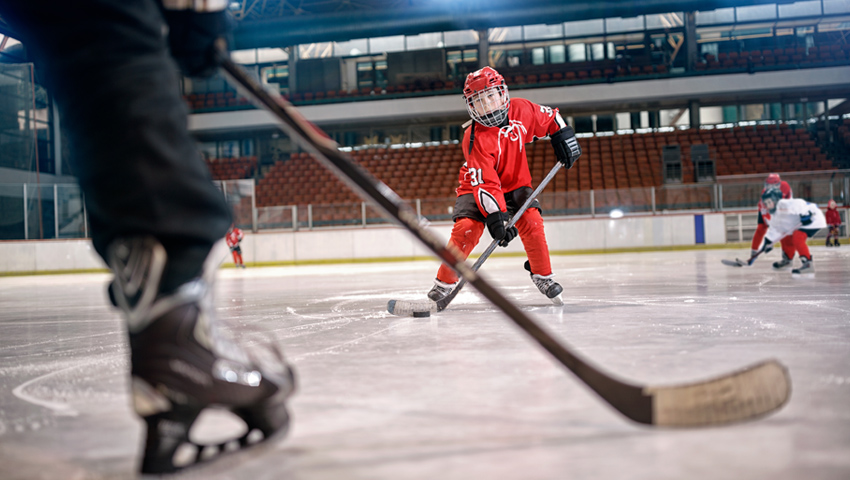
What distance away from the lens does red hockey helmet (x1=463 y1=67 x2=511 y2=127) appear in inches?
116

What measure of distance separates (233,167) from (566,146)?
16570 mm

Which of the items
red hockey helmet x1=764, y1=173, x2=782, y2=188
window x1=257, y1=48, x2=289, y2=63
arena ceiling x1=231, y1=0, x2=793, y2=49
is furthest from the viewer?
window x1=257, y1=48, x2=289, y2=63

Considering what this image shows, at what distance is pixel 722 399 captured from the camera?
0.98m

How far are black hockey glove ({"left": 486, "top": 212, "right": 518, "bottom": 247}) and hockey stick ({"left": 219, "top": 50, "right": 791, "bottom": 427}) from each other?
1705 mm

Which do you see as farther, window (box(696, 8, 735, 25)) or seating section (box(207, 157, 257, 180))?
window (box(696, 8, 735, 25))

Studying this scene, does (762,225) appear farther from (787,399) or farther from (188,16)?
(188,16)

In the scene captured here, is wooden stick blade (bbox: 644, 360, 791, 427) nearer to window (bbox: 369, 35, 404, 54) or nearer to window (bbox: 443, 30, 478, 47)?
window (bbox: 443, 30, 478, 47)

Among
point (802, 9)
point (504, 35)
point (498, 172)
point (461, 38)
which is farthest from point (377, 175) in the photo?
point (802, 9)

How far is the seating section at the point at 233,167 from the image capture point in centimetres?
1767

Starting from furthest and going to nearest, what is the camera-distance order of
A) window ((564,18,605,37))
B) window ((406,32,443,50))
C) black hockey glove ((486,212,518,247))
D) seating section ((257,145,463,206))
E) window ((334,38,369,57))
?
window ((334,38,369,57))
window ((406,32,443,50))
window ((564,18,605,37))
seating section ((257,145,463,206))
black hockey glove ((486,212,518,247))

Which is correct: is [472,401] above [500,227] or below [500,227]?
below

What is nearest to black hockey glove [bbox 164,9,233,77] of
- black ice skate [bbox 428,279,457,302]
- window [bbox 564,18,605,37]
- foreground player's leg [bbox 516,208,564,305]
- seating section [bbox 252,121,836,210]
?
black ice skate [bbox 428,279,457,302]

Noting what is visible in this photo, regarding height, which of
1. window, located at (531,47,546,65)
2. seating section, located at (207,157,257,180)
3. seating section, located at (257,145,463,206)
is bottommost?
seating section, located at (257,145,463,206)

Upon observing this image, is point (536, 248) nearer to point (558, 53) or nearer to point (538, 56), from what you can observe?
point (538, 56)
